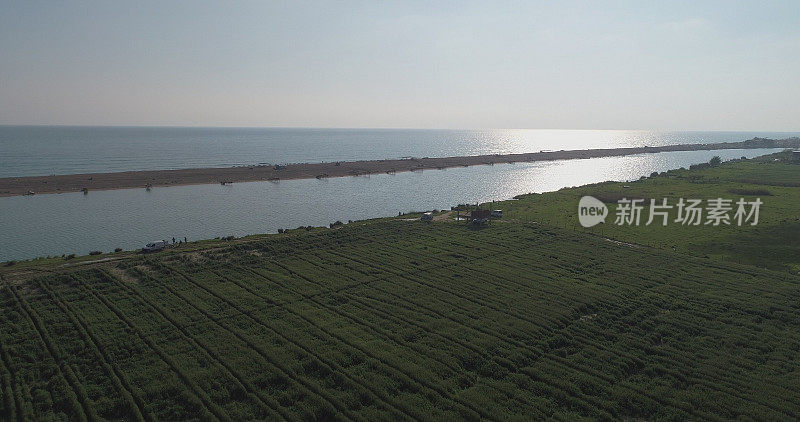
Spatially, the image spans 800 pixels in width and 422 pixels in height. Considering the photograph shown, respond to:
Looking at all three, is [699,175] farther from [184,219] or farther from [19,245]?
[19,245]

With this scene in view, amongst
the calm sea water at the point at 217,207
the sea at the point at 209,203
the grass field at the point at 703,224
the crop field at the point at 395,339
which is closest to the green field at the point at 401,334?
A: the crop field at the point at 395,339

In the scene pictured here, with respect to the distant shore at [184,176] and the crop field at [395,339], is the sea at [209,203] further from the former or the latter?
the crop field at [395,339]

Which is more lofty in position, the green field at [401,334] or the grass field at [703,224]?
the grass field at [703,224]

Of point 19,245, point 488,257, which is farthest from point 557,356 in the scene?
point 19,245

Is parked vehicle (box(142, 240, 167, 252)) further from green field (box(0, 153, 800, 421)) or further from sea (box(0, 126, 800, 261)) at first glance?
sea (box(0, 126, 800, 261))

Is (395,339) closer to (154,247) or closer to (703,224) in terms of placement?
(154,247)

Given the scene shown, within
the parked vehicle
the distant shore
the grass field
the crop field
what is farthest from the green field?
the distant shore
